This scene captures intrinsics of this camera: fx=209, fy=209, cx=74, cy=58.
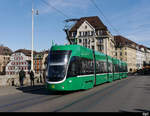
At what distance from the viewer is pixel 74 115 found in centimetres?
695

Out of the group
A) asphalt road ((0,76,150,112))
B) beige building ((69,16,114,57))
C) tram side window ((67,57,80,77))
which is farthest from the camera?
beige building ((69,16,114,57))

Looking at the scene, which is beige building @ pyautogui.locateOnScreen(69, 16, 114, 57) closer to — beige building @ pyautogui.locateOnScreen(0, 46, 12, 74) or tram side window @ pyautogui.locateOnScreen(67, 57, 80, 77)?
beige building @ pyautogui.locateOnScreen(0, 46, 12, 74)

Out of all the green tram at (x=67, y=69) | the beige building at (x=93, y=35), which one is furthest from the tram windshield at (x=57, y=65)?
the beige building at (x=93, y=35)

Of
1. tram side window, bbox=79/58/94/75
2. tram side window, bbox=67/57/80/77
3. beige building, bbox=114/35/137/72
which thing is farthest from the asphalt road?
beige building, bbox=114/35/137/72

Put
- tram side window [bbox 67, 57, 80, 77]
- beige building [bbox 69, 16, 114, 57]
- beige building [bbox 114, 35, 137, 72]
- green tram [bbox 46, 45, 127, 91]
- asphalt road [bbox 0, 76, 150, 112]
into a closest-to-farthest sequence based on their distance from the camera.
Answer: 1. asphalt road [bbox 0, 76, 150, 112]
2. green tram [bbox 46, 45, 127, 91]
3. tram side window [bbox 67, 57, 80, 77]
4. beige building [bbox 69, 16, 114, 57]
5. beige building [bbox 114, 35, 137, 72]

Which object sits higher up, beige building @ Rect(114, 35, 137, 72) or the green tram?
beige building @ Rect(114, 35, 137, 72)

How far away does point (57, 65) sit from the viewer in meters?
12.9

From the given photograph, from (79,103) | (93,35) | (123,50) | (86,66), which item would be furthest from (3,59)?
(79,103)

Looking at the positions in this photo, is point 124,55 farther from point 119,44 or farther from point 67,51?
point 67,51

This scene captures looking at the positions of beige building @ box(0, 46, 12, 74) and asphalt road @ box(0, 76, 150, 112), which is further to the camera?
beige building @ box(0, 46, 12, 74)

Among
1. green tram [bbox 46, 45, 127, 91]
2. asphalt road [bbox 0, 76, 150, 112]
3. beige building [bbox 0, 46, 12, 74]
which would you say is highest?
beige building [bbox 0, 46, 12, 74]

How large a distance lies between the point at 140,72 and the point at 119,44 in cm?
2780

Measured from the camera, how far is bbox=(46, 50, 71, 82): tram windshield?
12654mm

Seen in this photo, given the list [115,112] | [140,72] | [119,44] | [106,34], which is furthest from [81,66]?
[119,44]
